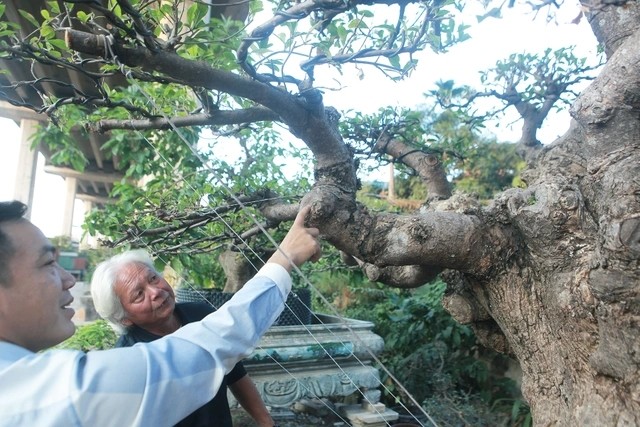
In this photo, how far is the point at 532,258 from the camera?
6.93 feet

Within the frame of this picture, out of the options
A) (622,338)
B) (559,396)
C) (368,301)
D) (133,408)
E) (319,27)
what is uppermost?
(319,27)

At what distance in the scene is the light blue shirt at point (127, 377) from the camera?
896 millimetres

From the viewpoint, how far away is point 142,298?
82.7 inches

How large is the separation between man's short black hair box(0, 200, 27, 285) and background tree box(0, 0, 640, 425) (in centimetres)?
59

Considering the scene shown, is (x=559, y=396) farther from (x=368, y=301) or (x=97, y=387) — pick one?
(x=368, y=301)

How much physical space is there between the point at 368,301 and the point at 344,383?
13.7ft

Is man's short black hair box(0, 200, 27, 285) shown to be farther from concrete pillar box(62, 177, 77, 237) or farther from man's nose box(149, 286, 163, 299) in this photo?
concrete pillar box(62, 177, 77, 237)

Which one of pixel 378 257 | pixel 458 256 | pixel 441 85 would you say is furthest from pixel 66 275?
pixel 441 85

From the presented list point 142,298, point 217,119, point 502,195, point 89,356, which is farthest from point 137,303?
point 502,195

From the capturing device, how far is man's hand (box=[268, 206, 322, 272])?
134cm

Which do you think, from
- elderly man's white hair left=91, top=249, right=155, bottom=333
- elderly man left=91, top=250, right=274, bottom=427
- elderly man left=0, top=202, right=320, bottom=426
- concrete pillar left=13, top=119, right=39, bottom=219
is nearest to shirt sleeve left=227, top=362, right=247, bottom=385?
elderly man left=91, top=250, right=274, bottom=427

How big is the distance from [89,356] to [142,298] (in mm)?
1170

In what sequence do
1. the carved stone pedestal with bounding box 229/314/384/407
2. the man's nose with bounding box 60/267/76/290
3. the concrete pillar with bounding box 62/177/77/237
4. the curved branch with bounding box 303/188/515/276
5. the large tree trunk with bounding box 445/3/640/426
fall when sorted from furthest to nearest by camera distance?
the concrete pillar with bounding box 62/177/77/237 → the carved stone pedestal with bounding box 229/314/384/407 → the curved branch with bounding box 303/188/515/276 → the large tree trunk with bounding box 445/3/640/426 → the man's nose with bounding box 60/267/76/290

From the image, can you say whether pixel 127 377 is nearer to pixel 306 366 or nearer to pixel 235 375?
pixel 235 375
